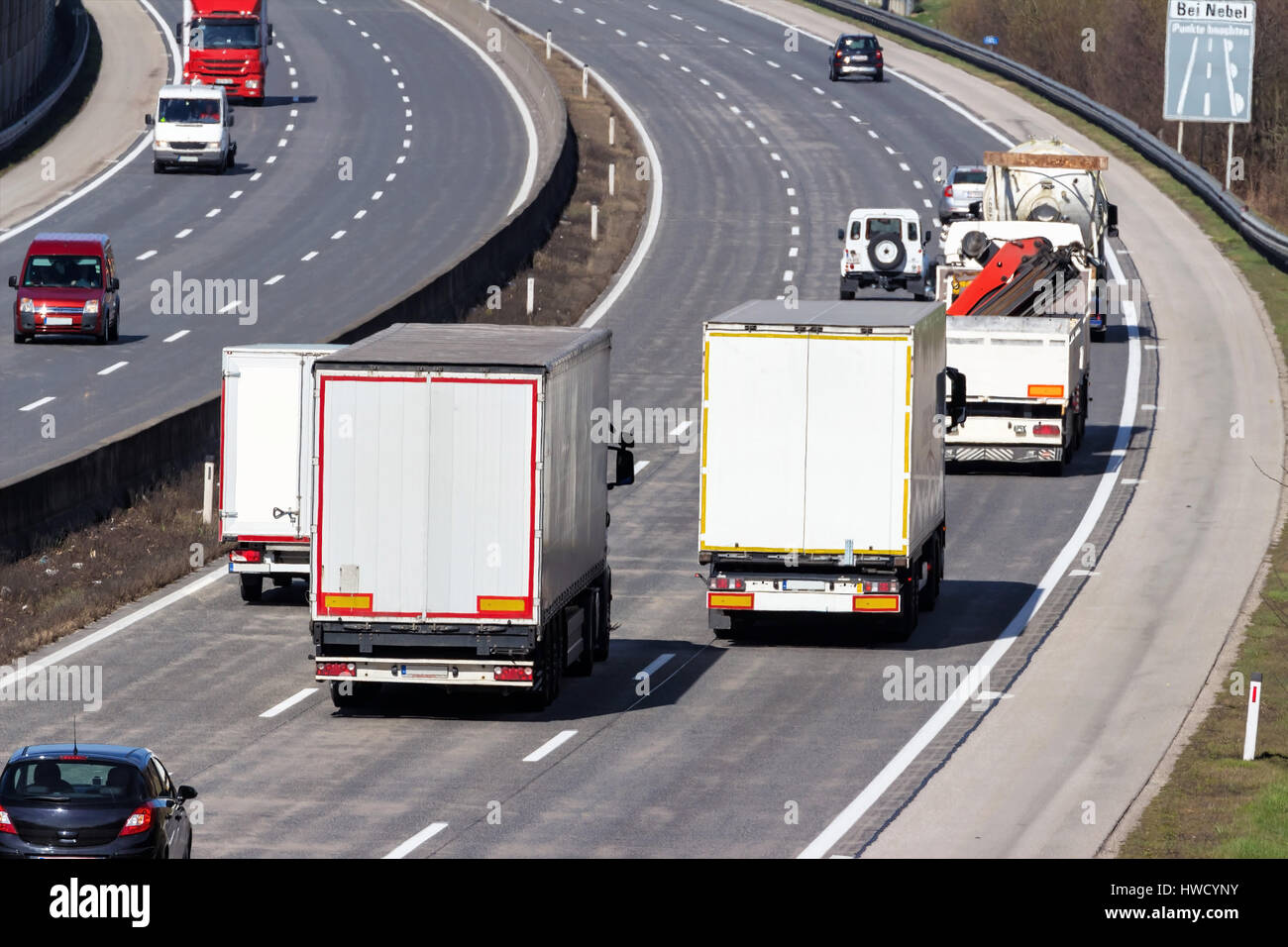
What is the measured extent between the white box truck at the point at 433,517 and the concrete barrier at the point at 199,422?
27.6 feet

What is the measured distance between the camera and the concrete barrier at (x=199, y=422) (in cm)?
Result: 3016

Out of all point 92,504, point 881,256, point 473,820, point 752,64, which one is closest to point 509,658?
point 473,820

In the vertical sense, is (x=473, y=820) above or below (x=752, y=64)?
below

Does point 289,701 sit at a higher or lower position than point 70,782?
lower

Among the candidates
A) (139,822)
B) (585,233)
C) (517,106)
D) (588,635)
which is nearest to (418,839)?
(139,822)

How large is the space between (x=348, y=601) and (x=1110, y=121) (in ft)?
199

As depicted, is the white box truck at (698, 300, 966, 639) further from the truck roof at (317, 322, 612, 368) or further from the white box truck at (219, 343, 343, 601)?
the white box truck at (219, 343, 343, 601)

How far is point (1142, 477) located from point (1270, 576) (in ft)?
26.7

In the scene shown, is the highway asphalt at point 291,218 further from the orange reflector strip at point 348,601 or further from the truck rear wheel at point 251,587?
the orange reflector strip at point 348,601

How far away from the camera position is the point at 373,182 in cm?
6956

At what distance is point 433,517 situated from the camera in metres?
22.1

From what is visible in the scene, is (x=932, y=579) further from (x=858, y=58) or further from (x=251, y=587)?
(x=858, y=58)

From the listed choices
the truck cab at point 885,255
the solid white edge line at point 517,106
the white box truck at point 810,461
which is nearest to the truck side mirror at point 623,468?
the white box truck at point 810,461
